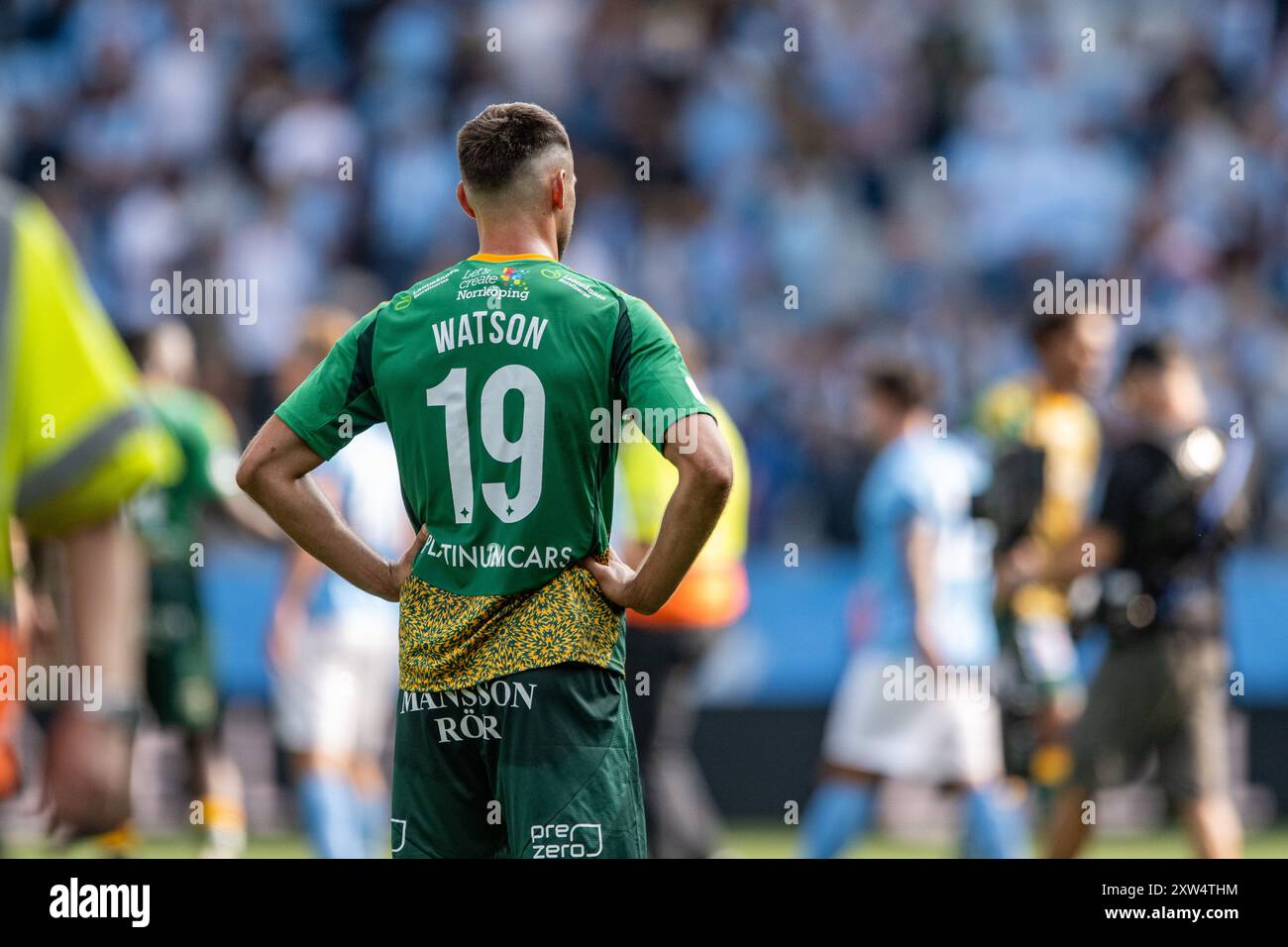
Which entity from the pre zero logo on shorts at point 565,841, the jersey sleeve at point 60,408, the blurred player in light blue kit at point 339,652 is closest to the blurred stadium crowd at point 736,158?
the blurred player in light blue kit at point 339,652

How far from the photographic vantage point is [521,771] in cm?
353

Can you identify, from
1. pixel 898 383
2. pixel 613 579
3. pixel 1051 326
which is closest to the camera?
pixel 613 579

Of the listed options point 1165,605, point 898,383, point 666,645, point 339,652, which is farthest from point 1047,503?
point 339,652

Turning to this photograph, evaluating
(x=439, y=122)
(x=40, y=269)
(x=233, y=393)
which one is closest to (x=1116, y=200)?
(x=439, y=122)

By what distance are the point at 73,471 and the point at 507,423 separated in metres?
1.57

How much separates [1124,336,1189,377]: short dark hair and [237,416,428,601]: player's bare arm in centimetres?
373

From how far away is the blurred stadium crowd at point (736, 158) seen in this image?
12.6 metres

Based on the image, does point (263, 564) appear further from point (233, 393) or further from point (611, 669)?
point (611, 669)

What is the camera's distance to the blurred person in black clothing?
6.47 metres

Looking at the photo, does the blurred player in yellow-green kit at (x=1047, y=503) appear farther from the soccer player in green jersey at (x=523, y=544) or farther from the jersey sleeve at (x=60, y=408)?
the jersey sleeve at (x=60, y=408)

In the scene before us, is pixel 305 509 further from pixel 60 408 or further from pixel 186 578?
pixel 186 578

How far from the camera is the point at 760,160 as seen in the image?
13438mm

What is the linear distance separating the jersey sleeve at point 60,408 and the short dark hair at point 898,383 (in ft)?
18.1

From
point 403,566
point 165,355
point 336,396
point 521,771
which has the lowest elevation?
point 521,771
